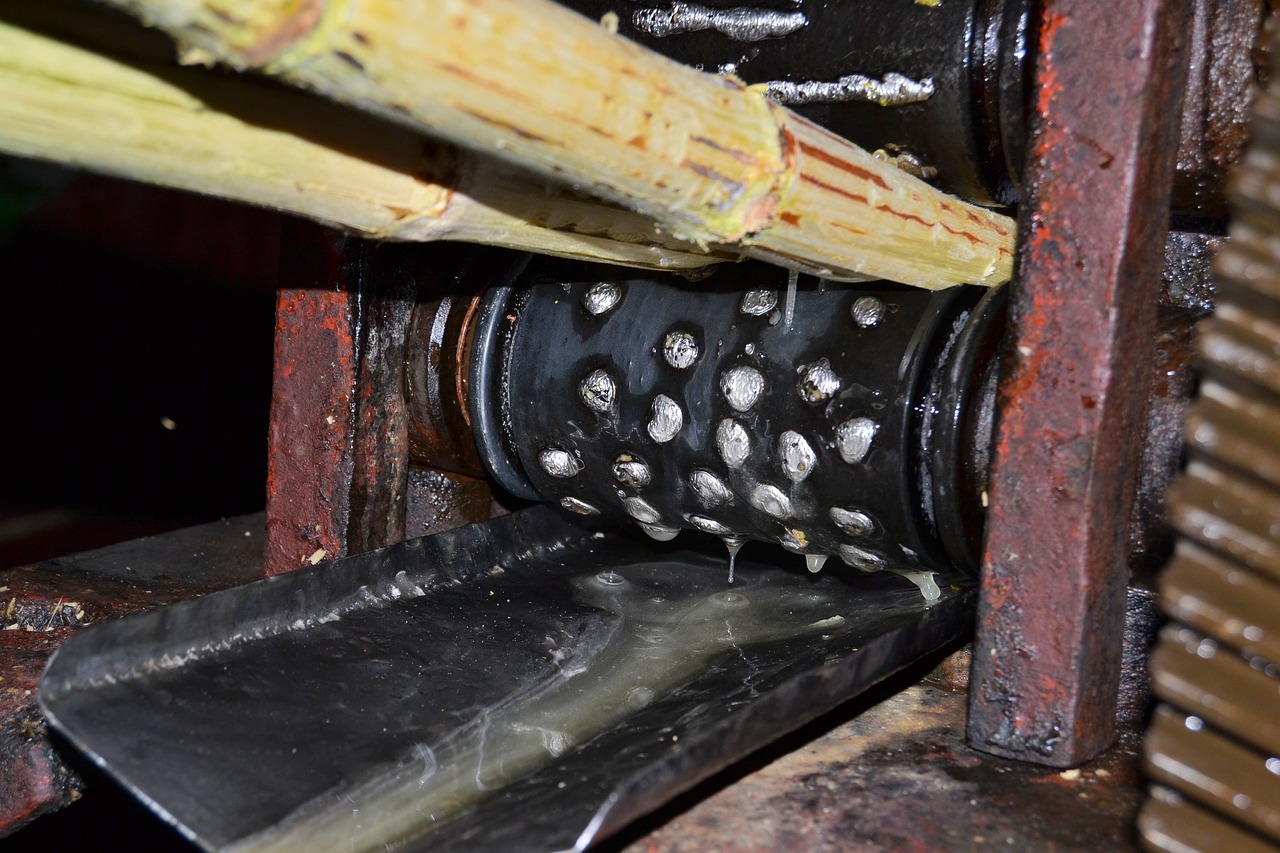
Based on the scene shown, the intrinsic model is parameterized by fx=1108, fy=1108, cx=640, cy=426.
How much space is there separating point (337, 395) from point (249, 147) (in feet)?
2.61

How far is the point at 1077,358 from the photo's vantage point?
106 centimetres

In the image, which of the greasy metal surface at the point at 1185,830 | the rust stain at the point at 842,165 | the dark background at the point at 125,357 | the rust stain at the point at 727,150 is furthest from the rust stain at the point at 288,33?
the dark background at the point at 125,357

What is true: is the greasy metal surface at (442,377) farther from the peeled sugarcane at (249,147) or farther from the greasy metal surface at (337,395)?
the peeled sugarcane at (249,147)

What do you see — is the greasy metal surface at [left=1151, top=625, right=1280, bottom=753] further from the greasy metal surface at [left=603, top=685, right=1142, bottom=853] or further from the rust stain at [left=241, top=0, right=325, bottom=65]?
the rust stain at [left=241, top=0, right=325, bottom=65]

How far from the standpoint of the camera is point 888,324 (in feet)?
4.05

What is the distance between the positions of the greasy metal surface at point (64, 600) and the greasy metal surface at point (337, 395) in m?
0.26

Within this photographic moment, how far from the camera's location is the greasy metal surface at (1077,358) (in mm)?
1042

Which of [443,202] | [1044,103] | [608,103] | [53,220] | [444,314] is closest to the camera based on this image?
[608,103]

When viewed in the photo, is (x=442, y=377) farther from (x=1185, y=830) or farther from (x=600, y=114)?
(x=1185, y=830)

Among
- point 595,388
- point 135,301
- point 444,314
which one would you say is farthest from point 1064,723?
point 135,301

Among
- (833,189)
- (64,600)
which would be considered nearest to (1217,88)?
(833,189)

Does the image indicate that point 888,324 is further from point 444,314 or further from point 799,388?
point 444,314

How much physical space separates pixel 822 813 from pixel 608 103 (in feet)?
2.34

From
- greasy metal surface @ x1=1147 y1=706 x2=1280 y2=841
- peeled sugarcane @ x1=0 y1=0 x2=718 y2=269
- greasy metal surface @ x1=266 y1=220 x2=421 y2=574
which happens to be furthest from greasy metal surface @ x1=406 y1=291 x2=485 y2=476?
greasy metal surface @ x1=1147 y1=706 x2=1280 y2=841
